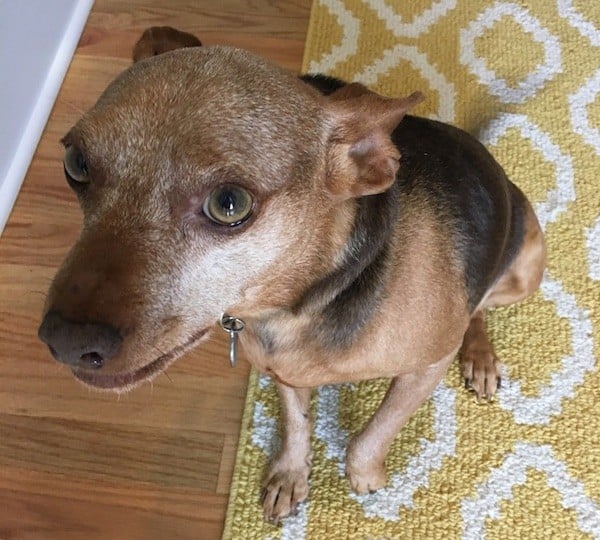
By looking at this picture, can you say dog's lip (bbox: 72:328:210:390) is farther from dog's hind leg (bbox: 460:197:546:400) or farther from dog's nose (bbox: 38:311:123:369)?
dog's hind leg (bbox: 460:197:546:400)

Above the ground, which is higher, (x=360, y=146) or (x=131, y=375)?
(x=360, y=146)

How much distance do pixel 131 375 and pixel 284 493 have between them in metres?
0.78

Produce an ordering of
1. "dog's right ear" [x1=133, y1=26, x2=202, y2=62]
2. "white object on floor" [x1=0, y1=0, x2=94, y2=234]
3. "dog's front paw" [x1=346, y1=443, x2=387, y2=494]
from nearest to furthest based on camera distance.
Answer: "dog's right ear" [x1=133, y1=26, x2=202, y2=62]
"dog's front paw" [x1=346, y1=443, x2=387, y2=494]
"white object on floor" [x1=0, y1=0, x2=94, y2=234]

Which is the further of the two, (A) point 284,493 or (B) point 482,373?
(B) point 482,373

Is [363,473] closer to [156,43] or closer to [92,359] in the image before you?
[92,359]

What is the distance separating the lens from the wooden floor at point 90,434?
1821mm

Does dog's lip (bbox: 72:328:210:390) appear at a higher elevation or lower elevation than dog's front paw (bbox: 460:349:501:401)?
higher

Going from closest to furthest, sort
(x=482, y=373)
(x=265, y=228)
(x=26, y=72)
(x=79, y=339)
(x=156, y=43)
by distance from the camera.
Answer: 1. (x=79, y=339)
2. (x=265, y=228)
3. (x=156, y=43)
4. (x=482, y=373)
5. (x=26, y=72)

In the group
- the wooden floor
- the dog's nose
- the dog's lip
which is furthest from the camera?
the wooden floor

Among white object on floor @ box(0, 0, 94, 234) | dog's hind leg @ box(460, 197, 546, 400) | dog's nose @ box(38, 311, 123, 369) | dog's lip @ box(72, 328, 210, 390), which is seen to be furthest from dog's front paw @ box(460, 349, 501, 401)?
white object on floor @ box(0, 0, 94, 234)

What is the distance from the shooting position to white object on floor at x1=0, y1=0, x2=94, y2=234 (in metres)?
2.26

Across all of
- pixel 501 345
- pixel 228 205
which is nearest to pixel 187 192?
pixel 228 205

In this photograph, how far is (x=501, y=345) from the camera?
1.99m

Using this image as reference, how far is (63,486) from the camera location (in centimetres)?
187
